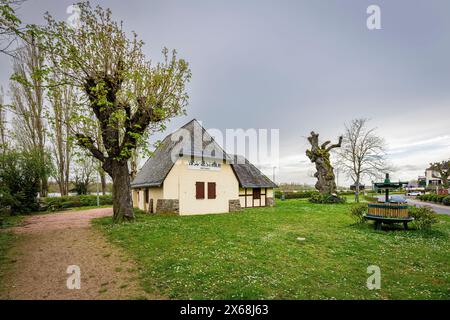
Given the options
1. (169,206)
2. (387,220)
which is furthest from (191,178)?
(387,220)

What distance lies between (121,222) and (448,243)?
1658cm

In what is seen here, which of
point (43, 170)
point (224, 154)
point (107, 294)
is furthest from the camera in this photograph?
point (43, 170)

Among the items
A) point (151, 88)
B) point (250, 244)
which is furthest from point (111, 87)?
point (250, 244)

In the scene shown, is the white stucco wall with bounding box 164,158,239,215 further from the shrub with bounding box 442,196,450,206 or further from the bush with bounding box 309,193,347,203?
the shrub with bounding box 442,196,450,206

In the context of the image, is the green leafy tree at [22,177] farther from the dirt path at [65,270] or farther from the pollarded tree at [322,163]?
the pollarded tree at [322,163]

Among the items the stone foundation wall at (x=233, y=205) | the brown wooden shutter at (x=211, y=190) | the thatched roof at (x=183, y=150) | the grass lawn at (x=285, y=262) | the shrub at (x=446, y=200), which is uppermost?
the thatched roof at (x=183, y=150)

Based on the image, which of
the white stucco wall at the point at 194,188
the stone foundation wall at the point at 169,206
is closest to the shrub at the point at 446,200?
the white stucco wall at the point at 194,188

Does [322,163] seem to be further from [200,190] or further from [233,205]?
[200,190]

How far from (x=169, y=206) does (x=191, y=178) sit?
2.87m

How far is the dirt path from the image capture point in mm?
5266

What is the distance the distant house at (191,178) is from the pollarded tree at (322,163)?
17.5m

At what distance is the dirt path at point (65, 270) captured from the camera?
5.27 meters

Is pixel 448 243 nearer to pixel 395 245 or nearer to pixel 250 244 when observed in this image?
pixel 395 245
